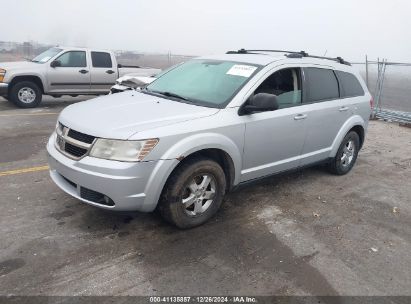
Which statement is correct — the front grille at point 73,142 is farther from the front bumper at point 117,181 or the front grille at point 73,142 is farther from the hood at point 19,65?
the hood at point 19,65

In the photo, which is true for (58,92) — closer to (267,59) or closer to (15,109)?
(15,109)

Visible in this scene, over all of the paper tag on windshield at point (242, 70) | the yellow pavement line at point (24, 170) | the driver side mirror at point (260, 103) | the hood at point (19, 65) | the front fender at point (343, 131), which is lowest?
the yellow pavement line at point (24, 170)

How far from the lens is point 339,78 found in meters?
5.43

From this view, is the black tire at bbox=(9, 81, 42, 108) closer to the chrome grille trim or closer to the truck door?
the truck door

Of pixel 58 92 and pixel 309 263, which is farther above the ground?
pixel 58 92

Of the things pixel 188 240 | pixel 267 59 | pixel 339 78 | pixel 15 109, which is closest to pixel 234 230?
pixel 188 240

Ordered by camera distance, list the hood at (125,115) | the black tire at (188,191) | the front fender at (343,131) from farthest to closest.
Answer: the front fender at (343,131) < the black tire at (188,191) < the hood at (125,115)

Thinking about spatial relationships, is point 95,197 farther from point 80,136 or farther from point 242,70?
point 242,70

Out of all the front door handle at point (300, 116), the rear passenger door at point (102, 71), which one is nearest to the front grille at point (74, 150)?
the front door handle at point (300, 116)

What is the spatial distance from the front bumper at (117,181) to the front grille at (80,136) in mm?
159

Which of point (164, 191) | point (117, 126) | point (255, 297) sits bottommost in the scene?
point (255, 297)

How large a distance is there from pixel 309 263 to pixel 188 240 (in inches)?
43.9

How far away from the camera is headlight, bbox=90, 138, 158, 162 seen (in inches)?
129

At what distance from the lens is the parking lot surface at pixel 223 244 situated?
3027 millimetres
